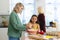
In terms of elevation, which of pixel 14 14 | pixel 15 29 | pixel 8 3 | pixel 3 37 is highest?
pixel 8 3

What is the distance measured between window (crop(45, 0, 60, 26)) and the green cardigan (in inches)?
103

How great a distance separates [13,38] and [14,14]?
0.49 m

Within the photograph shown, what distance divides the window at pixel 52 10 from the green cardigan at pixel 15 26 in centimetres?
263

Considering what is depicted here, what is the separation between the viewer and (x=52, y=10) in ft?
18.6

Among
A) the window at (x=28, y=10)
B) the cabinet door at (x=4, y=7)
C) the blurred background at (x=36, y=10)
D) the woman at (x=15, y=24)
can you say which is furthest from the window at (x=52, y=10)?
the woman at (x=15, y=24)

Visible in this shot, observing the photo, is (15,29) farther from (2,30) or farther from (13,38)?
(2,30)

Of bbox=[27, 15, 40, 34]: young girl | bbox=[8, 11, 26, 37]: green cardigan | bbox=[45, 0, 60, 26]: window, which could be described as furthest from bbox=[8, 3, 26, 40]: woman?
bbox=[45, 0, 60, 26]: window

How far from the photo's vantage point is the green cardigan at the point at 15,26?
10.1 ft

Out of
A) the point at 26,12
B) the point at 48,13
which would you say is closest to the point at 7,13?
the point at 26,12

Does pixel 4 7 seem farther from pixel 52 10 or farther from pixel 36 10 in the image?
pixel 52 10

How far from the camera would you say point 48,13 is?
5660mm

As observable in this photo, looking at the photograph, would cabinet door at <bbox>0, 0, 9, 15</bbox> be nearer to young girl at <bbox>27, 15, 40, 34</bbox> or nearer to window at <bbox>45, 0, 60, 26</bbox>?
window at <bbox>45, 0, 60, 26</bbox>

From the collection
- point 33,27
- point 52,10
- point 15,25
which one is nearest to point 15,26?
point 15,25

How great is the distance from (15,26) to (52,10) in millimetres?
2849
